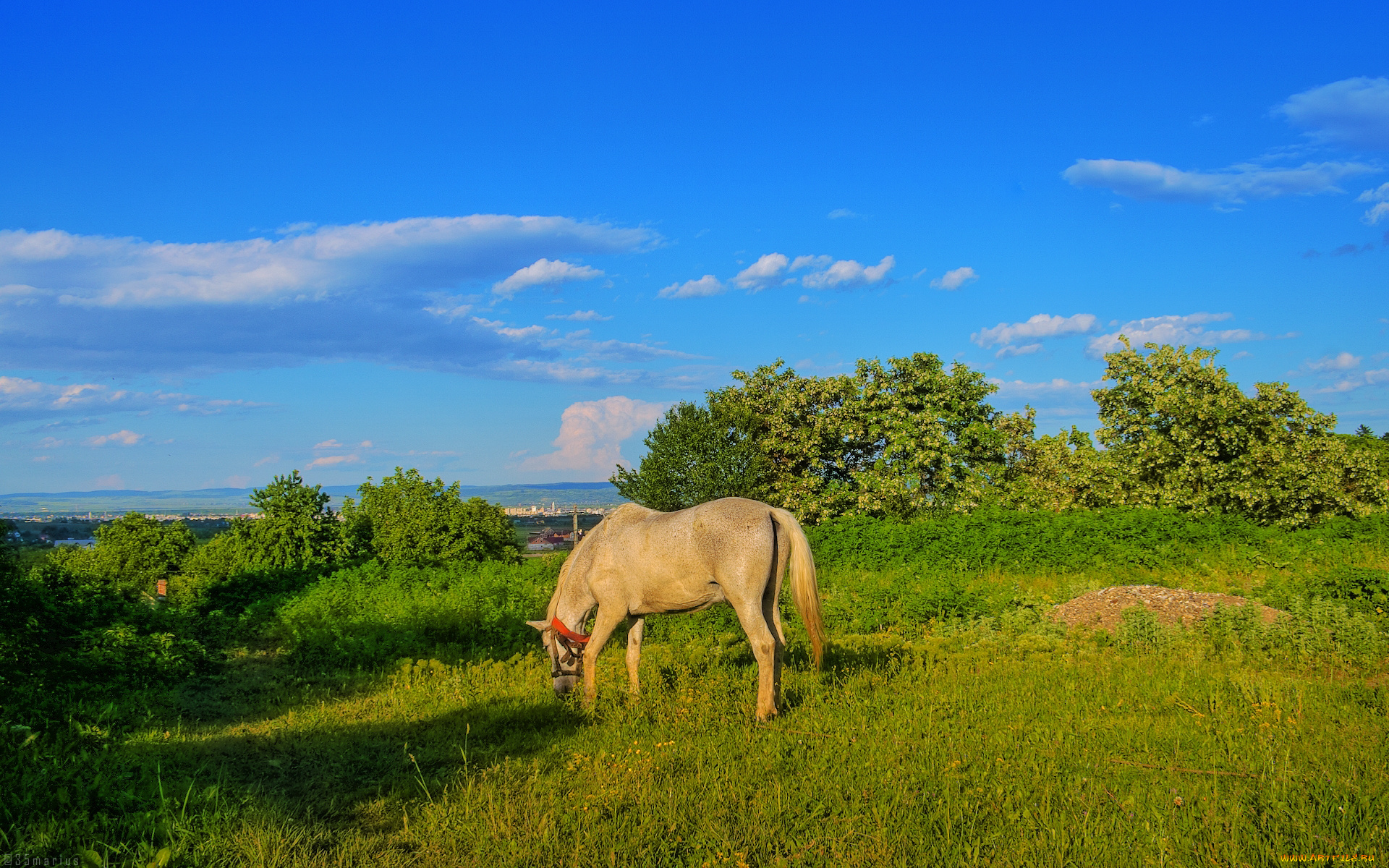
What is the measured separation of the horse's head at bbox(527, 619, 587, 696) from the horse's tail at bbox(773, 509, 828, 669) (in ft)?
8.15

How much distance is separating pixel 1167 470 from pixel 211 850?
3121cm

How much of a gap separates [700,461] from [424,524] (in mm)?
15270

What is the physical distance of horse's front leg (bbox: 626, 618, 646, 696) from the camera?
8742mm

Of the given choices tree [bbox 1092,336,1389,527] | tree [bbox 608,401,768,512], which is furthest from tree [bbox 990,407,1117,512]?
tree [bbox 608,401,768,512]

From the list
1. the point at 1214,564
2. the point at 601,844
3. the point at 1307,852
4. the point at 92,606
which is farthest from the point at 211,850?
the point at 1214,564

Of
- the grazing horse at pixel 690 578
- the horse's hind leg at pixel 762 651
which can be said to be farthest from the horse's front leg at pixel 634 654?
the horse's hind leg at pixel 762 651

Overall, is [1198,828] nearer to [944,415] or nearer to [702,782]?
[702,782]

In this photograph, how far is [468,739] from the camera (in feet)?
24.1

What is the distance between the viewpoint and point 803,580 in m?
8.45

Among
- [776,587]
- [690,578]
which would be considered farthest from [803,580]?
[690,578]

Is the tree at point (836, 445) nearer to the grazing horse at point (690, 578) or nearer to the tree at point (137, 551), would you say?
the tree at point (137, 551)

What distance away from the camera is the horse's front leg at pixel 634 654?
8742 millimetres

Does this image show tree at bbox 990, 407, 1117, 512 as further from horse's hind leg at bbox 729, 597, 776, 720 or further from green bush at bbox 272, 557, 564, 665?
horse's hind leg at bbox 729, 597, 776, 720

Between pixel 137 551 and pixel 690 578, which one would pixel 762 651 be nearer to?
pixel 690 578
